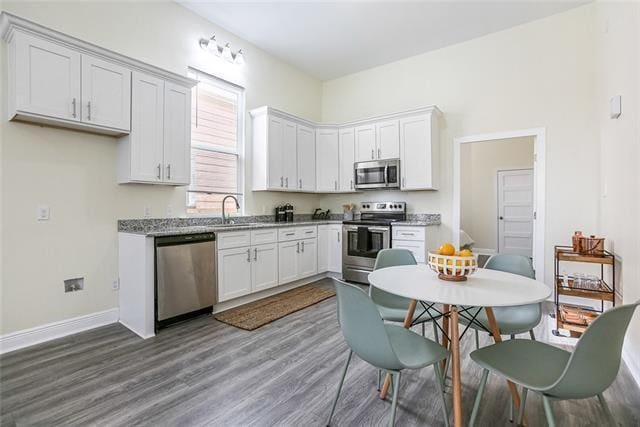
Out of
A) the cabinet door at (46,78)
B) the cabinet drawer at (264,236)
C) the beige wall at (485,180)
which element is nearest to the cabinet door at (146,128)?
the cabinet door at (46,78)

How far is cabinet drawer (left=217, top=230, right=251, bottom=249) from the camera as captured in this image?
3.33 m

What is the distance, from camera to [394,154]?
4602mm

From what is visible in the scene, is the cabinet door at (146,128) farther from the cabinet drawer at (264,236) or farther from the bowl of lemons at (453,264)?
the bowl of lemons at (453,264)

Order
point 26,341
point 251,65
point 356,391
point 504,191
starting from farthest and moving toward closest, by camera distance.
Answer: point 504,191
point 251,65
point 26,341
point 356,391

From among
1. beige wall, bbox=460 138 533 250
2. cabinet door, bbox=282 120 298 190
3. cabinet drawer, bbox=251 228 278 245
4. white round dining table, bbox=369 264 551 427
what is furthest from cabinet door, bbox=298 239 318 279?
beige wall, bbox=460 138 533 250

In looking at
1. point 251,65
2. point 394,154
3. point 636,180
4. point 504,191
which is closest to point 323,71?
point 251,65

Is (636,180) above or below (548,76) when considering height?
below

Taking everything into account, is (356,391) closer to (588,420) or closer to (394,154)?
(588,420)

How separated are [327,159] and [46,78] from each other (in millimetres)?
3629

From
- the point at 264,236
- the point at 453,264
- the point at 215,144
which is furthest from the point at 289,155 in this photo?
the point at 453,264

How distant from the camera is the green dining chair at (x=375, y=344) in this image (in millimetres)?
1332

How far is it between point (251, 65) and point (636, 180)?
176 inches

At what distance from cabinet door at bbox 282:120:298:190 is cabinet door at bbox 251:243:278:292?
3.93 feet

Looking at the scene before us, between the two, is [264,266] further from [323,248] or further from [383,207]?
[383,207]
